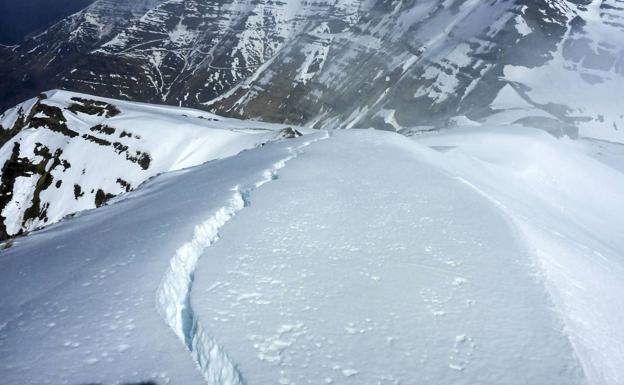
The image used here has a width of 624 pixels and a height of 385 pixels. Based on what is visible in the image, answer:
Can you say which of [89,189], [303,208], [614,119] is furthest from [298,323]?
[614,119]

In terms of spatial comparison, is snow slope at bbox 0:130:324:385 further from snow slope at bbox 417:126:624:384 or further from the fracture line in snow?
snow slope at bbox 417:126:624:384

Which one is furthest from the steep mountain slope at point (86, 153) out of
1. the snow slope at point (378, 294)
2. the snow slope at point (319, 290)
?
the snow slope at point (378, 294)

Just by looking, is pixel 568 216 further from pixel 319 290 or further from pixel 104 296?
pixel 104 296

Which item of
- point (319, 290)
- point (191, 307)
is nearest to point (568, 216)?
point (319, 290)

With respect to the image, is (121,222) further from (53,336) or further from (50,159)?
(50,159)

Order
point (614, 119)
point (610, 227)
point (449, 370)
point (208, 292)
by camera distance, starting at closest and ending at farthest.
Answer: point (449, 370), point (208, 292), point (610, 227), point (614, 119)

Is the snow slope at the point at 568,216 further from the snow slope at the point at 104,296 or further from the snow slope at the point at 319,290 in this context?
the snow slope at the point at 104,296
